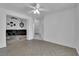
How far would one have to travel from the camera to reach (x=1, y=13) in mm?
3816

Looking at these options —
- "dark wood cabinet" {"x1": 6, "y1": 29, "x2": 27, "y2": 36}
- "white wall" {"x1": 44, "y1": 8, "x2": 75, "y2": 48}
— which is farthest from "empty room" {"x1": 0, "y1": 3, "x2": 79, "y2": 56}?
"dark wood cabinet" {"x1": 6, "y1": 29, "x2": 27, "y2": 36}

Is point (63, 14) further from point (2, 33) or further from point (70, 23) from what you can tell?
point (2, 33)

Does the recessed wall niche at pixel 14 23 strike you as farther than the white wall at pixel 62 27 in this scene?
Yes

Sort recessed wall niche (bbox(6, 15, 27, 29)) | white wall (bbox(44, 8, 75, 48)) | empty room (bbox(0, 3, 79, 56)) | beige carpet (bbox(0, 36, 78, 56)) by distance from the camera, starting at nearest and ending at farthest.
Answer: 1. beige carpet (bbox(0, 36, 78, 56))
2. empty room (bbox(0, 3, 79, 56))
3. white wall (bbox(44, 8, 75, 48))
4. recessed wall niche (bbox(6, 15, 27, 29))

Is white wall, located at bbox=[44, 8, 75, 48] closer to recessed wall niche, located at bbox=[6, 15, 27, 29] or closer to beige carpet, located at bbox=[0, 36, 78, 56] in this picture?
beige carpet, located at bbox=[0, 36, 78, 56]

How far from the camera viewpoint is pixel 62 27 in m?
4.46

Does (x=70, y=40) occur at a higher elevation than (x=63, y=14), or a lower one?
lower

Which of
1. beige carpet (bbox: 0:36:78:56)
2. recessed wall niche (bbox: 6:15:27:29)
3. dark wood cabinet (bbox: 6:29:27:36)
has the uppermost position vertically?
recessed wall niche (bbox: 6:15:27:29)

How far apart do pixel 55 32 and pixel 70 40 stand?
4.01ft

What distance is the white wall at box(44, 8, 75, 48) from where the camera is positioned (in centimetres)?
393

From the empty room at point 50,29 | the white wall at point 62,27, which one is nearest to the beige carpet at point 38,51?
the empty room at point 50,29

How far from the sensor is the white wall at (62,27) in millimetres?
3932

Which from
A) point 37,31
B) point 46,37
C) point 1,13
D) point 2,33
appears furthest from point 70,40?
point 37,31

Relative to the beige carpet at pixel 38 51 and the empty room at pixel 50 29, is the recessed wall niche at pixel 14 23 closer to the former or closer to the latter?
the empty room at pixel 50 29
